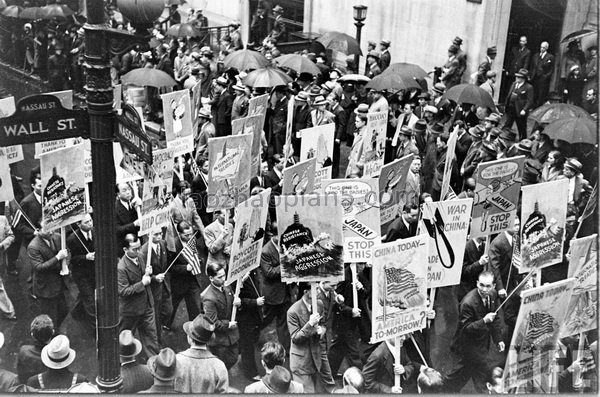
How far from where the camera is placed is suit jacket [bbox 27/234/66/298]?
9344mm

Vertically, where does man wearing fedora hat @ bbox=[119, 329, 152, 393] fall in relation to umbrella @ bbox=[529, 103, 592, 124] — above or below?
below

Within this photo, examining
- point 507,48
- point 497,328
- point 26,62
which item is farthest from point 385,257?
point 26,62

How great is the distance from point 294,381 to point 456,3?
586 inches

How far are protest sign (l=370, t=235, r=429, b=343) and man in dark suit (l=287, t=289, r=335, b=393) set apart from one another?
782mm

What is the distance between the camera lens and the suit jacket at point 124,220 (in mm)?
10016

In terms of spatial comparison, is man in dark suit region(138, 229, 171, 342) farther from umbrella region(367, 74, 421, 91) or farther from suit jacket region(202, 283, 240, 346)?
umbrella region(367, 74, 421, 91)

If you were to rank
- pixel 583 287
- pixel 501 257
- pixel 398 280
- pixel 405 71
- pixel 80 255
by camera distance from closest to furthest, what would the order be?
pixel 398 280 < pixel 583 287 < pixel 80 255 < pixel 501 257 < pixel 405 71

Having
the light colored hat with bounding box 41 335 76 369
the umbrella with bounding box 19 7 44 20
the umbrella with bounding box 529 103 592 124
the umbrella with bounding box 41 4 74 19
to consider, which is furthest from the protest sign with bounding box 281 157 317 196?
the umbrella with bounding box 19 7 44 20

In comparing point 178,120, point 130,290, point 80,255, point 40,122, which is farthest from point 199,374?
point 178,120

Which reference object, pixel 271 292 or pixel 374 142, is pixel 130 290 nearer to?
pixel 271 292

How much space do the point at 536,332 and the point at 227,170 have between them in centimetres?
447

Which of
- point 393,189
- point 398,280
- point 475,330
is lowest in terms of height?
point 475,330

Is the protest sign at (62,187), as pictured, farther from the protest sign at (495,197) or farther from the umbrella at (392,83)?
the umbrella at (392,83)

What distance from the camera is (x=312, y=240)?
8406mm
